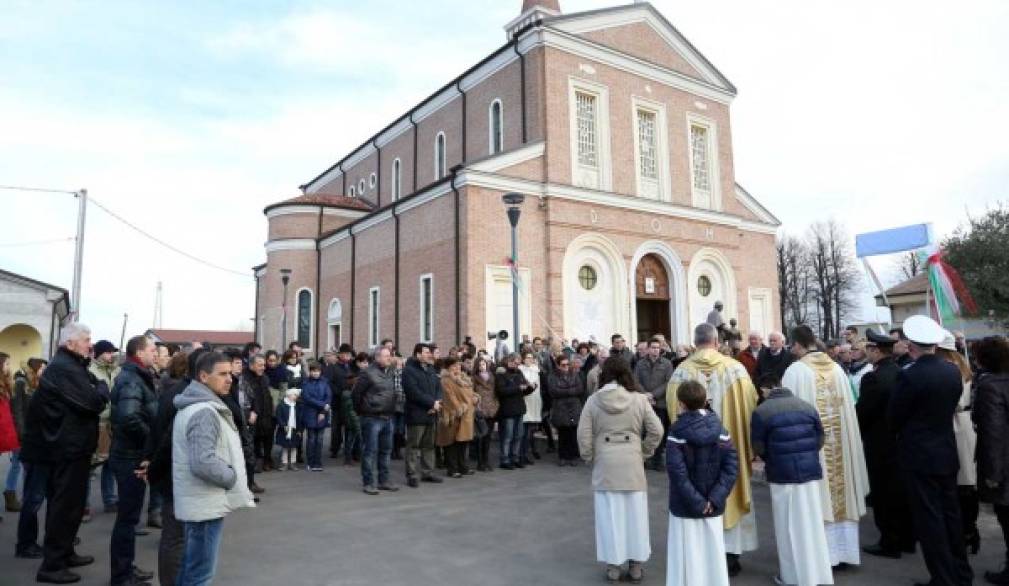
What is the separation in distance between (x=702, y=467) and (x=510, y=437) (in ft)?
22.7

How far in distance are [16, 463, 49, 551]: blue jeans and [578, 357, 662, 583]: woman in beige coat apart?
212 inches

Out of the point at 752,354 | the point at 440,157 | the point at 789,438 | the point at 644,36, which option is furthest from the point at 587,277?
the point at 789,438

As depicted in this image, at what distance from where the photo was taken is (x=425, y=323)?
2278 centimetres

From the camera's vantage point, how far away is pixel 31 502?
6477 mm

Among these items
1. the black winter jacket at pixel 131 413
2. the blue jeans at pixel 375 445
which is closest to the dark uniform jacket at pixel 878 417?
the blue jeans at pixel 375 445

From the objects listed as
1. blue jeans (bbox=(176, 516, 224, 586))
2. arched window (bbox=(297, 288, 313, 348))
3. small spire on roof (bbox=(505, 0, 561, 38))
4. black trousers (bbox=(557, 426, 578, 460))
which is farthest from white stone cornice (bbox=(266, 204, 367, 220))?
blue jeans (bbox=(176, 516, 224, 586))

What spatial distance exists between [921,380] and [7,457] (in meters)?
17.5

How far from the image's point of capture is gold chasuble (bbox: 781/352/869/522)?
19.8ft

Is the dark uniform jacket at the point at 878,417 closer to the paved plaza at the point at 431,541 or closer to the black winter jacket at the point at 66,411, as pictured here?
the paved plaza at the point at 431,541

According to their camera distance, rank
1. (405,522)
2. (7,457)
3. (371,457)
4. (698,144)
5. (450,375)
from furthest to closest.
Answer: (698,144) < (7,457) < (450,375) < (371,457) < (405,522)

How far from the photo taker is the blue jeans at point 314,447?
1139 centimetres

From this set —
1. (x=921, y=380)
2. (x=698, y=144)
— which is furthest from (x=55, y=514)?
(x=698, y=144)

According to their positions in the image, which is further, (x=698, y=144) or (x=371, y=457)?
(x=698, y=144)

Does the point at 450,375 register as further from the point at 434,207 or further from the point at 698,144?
the point at 698,144
